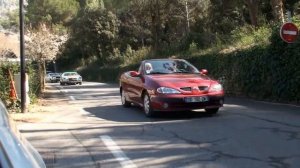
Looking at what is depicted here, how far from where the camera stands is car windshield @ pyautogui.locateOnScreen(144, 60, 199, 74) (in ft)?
44.7

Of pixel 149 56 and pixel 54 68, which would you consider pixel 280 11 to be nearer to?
pixel 149 56

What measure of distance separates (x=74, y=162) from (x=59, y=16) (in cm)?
8415

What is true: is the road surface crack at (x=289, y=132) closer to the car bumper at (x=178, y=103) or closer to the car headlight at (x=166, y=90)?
the car bumper at (x=178, y=103)

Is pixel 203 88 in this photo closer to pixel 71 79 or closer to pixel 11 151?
pixel 11 151

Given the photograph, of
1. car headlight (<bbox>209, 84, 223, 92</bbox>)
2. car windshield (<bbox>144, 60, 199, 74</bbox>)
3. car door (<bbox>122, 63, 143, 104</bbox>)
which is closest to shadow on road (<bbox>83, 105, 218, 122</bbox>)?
car door (<bbox>122, 63, 143, 104</bbox>)

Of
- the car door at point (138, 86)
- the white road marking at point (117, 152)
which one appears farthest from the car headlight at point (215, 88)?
the white road marking at point (117, 152)

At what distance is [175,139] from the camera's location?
9383 mm

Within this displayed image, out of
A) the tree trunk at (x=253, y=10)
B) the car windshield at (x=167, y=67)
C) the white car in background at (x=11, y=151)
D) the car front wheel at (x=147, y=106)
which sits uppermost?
the tree trunk at (x=253, y=10)

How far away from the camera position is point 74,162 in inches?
304

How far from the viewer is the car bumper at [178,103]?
1207 centimetres

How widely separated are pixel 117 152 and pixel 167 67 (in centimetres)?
568

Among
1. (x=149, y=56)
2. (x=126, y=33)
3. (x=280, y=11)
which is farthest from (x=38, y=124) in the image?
(x=126, y=33)

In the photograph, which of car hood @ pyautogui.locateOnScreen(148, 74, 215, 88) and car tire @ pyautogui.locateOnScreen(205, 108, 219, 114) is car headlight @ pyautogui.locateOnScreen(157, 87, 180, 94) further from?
car tire @ pyautogui.locateOnScreen(205, 108, 219, 114)

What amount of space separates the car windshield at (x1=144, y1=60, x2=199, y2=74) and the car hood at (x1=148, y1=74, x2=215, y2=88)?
458 mm
